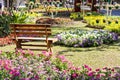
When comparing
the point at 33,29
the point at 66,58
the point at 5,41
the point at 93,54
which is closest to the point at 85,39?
the point at 93,54

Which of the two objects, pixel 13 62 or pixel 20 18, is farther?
pixel 20 18

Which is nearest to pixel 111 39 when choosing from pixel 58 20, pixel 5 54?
pixel 5 54

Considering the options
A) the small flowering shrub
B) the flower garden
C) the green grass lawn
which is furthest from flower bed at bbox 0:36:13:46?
the small flowering shrub

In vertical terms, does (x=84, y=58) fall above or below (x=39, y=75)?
below

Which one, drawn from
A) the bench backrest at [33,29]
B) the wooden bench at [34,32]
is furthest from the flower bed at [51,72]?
the bench backrest at [33,29]

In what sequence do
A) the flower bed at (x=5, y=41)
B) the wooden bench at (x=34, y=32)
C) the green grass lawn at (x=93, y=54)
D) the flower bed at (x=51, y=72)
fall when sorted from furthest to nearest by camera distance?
the flower bed at (x=5, y=41)
the wooden bench at (x=34, y=32)
the green grass lawn at (x=93, y=54)
the flower bed at (x=51, y=72)

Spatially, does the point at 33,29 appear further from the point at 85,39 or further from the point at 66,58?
the point at 85,39

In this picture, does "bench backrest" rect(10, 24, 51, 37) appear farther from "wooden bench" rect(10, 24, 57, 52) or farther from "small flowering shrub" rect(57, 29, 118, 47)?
"small flowering shrub" rect(57, 29, 118, 47)

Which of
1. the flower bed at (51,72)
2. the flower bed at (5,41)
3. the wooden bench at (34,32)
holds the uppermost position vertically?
the flower bed at (51,72)

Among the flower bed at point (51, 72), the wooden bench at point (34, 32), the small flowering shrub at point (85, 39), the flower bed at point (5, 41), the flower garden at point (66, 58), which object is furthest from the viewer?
the flower bed at point (5, 41)

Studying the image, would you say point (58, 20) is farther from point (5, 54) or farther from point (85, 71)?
point (85, 71)

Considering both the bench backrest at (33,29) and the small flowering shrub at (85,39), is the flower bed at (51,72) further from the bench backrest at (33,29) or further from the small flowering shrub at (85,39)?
the small flowering shrub at (85,39)

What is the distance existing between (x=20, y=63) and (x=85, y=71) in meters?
1.56

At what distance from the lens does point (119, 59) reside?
412 inches
